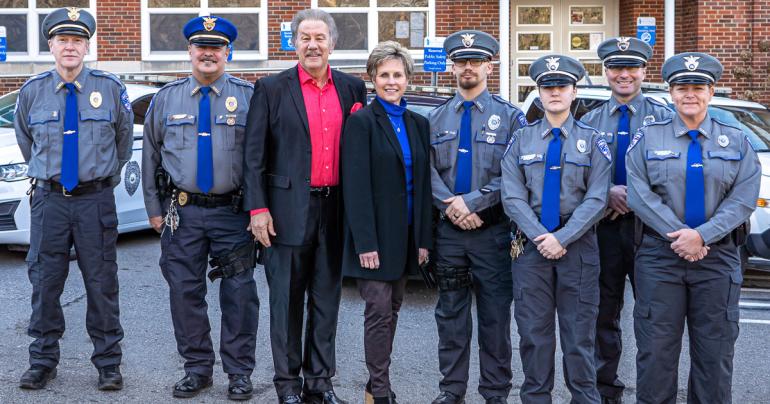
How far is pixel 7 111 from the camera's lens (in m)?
10.6

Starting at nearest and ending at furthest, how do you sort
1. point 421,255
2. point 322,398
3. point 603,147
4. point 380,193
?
point 603,147 < point 380,193 < point 421,255 < point 322,398

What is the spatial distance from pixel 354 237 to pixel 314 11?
128cm

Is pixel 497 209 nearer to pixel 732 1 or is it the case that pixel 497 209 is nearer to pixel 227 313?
pixel 227 313

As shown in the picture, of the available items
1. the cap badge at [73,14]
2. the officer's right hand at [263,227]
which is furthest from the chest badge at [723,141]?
the cap badge at [73,14]

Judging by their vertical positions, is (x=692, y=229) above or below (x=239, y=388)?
above

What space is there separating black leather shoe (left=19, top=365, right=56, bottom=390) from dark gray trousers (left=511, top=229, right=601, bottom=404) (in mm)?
2727

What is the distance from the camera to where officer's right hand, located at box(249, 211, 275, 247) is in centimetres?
544

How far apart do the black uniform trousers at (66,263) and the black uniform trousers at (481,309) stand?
6.34 feet

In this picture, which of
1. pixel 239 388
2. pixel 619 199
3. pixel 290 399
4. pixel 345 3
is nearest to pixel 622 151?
pixel 619 199

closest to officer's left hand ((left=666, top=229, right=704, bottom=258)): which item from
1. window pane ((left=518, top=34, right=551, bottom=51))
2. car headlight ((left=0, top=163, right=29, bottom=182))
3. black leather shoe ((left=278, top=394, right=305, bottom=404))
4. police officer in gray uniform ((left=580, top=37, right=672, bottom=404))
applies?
police officer in gray uniform ((left=580, top=37, right=672, bottom=404))

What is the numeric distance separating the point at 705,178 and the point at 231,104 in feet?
8.57

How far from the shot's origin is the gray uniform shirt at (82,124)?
5.79 meters

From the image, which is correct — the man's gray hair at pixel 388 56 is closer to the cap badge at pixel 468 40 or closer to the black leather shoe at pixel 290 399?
the cap badge at pixel 468 40

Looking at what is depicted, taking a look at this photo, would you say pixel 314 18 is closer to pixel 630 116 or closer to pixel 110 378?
pixel 630 116
